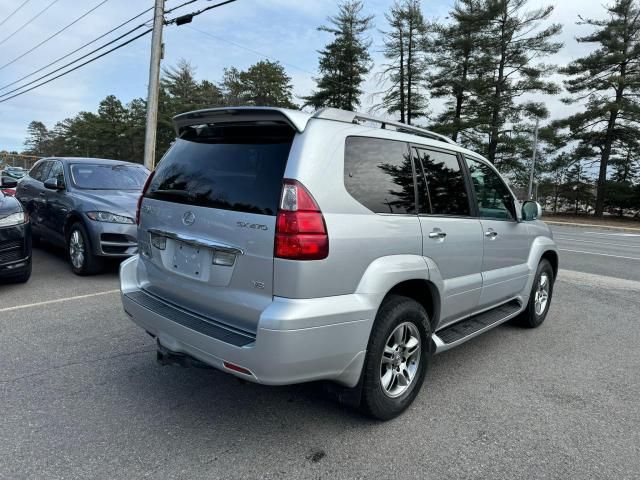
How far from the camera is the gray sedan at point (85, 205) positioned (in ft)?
20.4

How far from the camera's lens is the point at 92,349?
3.87m

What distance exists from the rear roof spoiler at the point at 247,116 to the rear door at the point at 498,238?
6.11 feet

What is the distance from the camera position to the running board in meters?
3.31

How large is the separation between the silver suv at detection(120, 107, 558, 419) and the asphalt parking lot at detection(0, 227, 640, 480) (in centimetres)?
37

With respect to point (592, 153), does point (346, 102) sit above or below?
above

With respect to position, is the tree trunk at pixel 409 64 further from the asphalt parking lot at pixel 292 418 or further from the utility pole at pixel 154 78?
the asphalt parking lot at pixel 292 418

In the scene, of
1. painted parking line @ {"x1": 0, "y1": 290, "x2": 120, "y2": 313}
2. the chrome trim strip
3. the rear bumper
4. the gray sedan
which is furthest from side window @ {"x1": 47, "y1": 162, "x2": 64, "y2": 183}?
the rear bumper

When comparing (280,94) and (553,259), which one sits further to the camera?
(280,94)

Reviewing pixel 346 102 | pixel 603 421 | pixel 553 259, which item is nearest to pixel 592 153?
pixel 346 102

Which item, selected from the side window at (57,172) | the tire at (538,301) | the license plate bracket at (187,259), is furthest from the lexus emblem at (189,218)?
the side window at (57,172)

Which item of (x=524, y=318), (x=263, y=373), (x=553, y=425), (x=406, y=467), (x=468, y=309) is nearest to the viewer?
(x=263, y=373)

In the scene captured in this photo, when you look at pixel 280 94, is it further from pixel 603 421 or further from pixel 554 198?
pixel 603 421

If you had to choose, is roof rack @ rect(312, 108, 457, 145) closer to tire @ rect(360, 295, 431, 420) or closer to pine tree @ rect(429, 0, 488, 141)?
tire @ rect(360, 295, 431, 420)

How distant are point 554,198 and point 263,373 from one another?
133 ft
